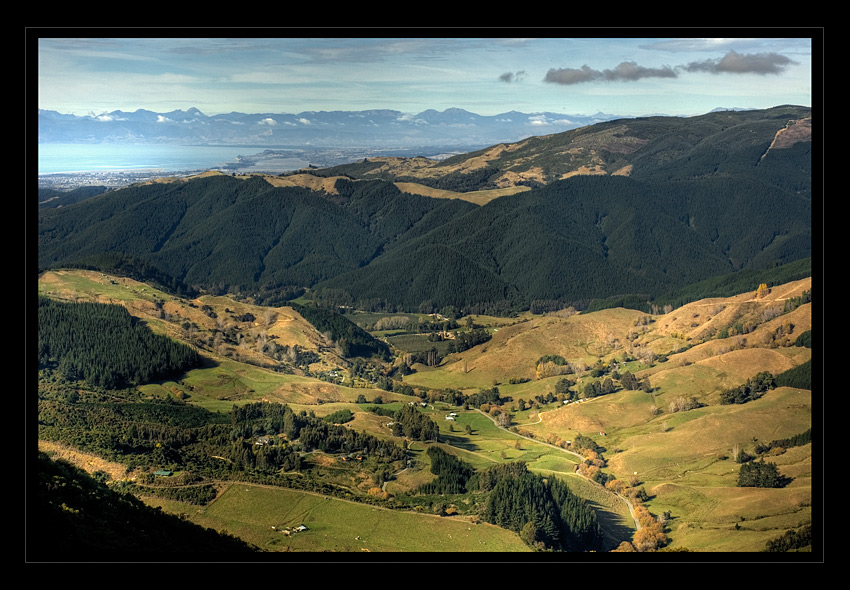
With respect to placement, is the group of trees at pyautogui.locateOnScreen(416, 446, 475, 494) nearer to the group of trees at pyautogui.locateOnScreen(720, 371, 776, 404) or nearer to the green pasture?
the green pasture

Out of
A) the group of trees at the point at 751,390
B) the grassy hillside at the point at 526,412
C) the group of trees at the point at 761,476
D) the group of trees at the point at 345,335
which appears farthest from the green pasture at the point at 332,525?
the group of trees at the point at 345,335

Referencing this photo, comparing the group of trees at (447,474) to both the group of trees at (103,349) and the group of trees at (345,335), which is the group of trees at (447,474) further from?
the group of trees at (345,335)

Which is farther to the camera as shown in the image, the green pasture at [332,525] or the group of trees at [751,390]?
the group of trees at [751,390]

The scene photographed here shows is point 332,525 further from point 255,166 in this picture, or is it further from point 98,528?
point 255,166

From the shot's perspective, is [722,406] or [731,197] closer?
[722,406]

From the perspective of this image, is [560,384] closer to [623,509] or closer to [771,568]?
[623,509]

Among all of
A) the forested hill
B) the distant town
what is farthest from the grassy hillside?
Answer: the distant town
